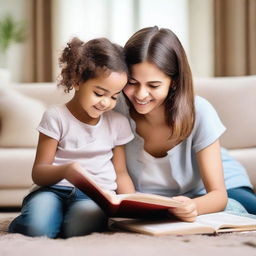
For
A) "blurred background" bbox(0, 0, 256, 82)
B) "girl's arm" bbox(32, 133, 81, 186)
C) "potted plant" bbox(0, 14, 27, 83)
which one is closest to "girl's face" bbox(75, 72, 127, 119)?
"girl's arm" bbox(32, 133, 81, 186)

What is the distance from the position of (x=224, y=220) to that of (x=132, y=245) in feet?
1.28

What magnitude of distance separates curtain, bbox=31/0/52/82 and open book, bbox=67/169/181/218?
280cm

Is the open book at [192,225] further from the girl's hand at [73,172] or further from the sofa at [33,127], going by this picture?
the sofa at [33,127]

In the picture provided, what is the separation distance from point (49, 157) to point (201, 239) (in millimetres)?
559

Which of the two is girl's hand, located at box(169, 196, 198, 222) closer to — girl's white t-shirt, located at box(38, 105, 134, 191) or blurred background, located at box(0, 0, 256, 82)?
girl's white t-shirt, located at box(38, 105, 134, 191)

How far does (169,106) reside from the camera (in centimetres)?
188

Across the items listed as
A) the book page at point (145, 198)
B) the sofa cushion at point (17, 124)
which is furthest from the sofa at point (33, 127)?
the book page at point (145, 198)

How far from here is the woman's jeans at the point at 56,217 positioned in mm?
1588

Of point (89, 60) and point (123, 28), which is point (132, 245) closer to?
point (89, 60)

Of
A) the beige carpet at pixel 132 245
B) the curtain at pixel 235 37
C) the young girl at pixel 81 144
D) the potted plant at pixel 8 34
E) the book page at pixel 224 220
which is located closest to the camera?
the beige carpet at pixel 132 245

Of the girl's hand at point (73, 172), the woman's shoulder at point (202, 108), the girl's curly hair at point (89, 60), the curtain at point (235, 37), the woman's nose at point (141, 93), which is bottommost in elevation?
the girl's hand at point (73, 172)

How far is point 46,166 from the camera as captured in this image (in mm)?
1677

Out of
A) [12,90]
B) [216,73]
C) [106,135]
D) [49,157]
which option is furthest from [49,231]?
[216,73]

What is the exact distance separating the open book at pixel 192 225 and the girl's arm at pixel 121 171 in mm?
162
